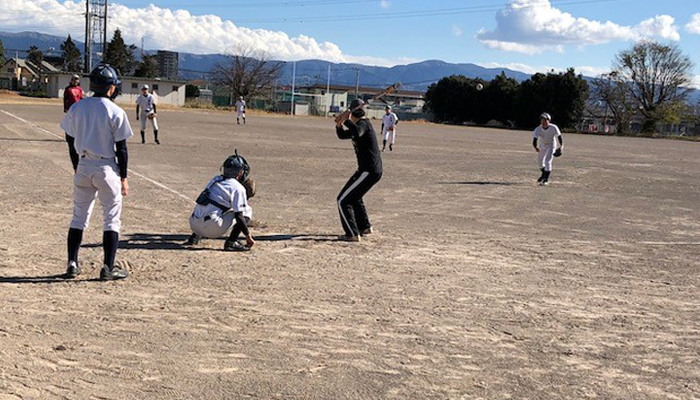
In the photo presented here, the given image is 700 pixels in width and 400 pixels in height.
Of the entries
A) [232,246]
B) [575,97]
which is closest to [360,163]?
[232,246]

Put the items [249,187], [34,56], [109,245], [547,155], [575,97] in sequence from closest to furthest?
[109,245]
[249,187]
[547,155]
[575,97]
[34,56]

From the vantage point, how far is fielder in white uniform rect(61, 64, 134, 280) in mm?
6129

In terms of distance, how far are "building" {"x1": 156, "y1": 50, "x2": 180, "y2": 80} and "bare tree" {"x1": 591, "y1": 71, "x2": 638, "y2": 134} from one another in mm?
73033

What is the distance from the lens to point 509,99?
9006 centimetres

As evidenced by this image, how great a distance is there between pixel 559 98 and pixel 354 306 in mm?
82892

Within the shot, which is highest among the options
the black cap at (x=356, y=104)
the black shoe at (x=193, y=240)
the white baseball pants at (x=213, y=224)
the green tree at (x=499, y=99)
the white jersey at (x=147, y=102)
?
the green tree at (x=499, y=99)

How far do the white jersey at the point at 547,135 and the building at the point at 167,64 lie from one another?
367 feet

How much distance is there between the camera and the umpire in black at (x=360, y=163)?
358 inches

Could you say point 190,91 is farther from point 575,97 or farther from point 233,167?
point 233,167

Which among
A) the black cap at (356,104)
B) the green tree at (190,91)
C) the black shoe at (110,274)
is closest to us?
the black shoe at (110,274)

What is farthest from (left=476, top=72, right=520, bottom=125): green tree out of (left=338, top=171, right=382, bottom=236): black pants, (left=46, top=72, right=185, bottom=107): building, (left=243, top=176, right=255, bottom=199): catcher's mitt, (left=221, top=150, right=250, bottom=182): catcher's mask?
(left=221, top=150, right=250, bottom=182): catcher's mask

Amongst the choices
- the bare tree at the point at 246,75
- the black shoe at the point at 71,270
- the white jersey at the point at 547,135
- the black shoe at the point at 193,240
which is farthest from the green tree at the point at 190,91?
the black shoe at the point at 71,270

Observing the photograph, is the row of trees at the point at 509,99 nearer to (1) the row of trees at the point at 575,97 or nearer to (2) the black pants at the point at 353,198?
(1) the row of trees at the point at 575,97

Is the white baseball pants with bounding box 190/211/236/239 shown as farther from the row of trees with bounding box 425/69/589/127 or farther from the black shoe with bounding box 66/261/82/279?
the row of trees with bounding box 425/69/589/127
